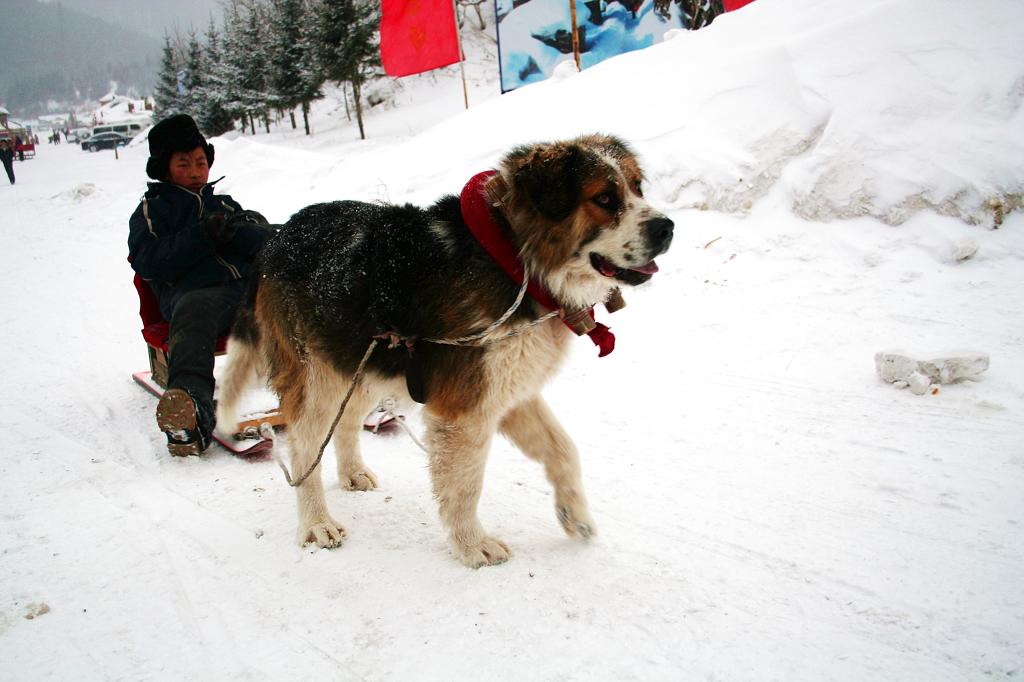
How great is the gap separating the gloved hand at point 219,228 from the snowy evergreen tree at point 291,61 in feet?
107

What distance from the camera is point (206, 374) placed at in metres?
4.26

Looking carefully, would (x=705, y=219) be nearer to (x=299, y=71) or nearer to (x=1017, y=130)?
(x=1017, y=130)

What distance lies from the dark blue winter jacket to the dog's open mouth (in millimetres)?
3418

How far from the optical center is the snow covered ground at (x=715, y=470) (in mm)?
2279

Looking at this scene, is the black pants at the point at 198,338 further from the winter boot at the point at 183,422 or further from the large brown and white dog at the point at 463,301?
the large brown and white dog at the point at 463,301

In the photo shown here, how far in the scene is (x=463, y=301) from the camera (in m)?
2.71

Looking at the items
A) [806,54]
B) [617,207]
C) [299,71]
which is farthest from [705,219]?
[299,71]

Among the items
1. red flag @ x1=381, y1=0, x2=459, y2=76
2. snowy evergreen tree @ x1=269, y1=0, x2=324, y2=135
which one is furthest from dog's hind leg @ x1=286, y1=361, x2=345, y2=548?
snowy evergreen tree @ x1=269, y1=0, x2=324, y2=135

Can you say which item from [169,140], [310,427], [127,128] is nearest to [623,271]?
[310,427]

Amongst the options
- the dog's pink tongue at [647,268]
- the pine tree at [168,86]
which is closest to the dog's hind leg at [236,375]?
the dog's pink tongue at [647,268]

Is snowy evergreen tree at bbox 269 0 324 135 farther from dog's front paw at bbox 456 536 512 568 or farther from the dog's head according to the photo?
dog's front paw at bbox 456 536 512 568

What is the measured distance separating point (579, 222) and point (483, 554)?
170cm

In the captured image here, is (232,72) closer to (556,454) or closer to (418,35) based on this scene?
(418,35)

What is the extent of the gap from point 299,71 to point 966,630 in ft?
130
